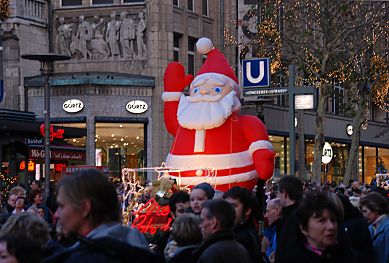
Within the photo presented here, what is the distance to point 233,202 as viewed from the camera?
860cm

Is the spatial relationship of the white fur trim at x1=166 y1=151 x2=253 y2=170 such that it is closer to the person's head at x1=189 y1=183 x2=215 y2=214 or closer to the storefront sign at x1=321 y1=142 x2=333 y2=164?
the person's head at x1=189 y1=183 x2=215 y2=214

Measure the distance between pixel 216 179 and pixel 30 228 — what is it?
11093mm

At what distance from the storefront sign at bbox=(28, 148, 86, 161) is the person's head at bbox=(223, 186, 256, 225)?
2067cm

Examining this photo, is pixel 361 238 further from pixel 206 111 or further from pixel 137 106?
pixel 137 106

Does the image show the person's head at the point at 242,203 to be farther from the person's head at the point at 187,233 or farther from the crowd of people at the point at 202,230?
the person's head at the point at 187,233

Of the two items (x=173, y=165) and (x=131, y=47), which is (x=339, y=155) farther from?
(x=173, y=165)

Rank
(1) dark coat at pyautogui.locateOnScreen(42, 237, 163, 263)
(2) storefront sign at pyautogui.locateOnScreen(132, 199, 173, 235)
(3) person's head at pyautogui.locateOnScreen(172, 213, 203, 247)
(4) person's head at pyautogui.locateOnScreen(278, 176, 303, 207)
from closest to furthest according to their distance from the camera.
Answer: (1) dark coat at pyautogui.locateOnScreen(42, 237, 163, 263) → (3) person's head at pyautogui.locateOnScreen(172, 213, 203, 247) → (4) person's head at pyautogui.locateOnScreen(278, 176, 303, 207) → (2) storefront sign at pyautogui.locateOnScreen(132, 199, 173, 235)

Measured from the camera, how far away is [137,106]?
1489 inches

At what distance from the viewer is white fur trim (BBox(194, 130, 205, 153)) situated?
699 inches

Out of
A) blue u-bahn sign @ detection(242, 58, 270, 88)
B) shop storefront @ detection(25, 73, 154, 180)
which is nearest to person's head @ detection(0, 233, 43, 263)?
blue u-bahn sign @ detection(242, 58, 270, 88)

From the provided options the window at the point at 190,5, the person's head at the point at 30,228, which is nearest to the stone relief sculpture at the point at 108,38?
the window at the point at 190,5

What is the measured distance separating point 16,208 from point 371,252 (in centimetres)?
534

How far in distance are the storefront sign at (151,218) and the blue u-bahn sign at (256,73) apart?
3.83 metres

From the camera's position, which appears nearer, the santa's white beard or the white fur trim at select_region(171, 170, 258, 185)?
the white fur trim at select_region(171, 170, 258, 185)
